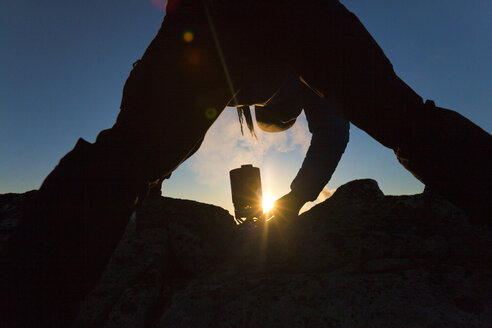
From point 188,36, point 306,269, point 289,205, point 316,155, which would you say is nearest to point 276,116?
point 316,155

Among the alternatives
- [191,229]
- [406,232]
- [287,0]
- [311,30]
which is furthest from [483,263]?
[191,229]

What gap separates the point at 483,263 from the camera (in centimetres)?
130

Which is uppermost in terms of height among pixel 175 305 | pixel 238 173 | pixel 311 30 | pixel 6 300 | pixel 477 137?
pixel 238 173

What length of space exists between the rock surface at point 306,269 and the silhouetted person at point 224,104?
50 cm

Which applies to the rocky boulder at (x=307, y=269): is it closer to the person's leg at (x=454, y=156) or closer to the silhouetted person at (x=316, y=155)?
the silhouetted person at (x=316, y=155)

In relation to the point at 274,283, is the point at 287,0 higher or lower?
higher

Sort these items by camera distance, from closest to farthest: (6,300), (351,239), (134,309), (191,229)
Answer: (6,300)
(134,309)
(351,239)
(191,229)

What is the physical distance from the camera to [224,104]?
82 cm

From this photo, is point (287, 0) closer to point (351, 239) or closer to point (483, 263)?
point (351, 239)

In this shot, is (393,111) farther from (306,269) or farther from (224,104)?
(306,269)

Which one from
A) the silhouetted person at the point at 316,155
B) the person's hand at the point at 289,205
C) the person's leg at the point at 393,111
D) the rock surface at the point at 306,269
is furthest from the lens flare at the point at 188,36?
the person's hand at the point at 289,205

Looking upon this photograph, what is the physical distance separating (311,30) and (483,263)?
144cm

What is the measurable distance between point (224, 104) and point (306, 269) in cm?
108

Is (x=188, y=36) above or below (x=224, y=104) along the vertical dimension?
above
